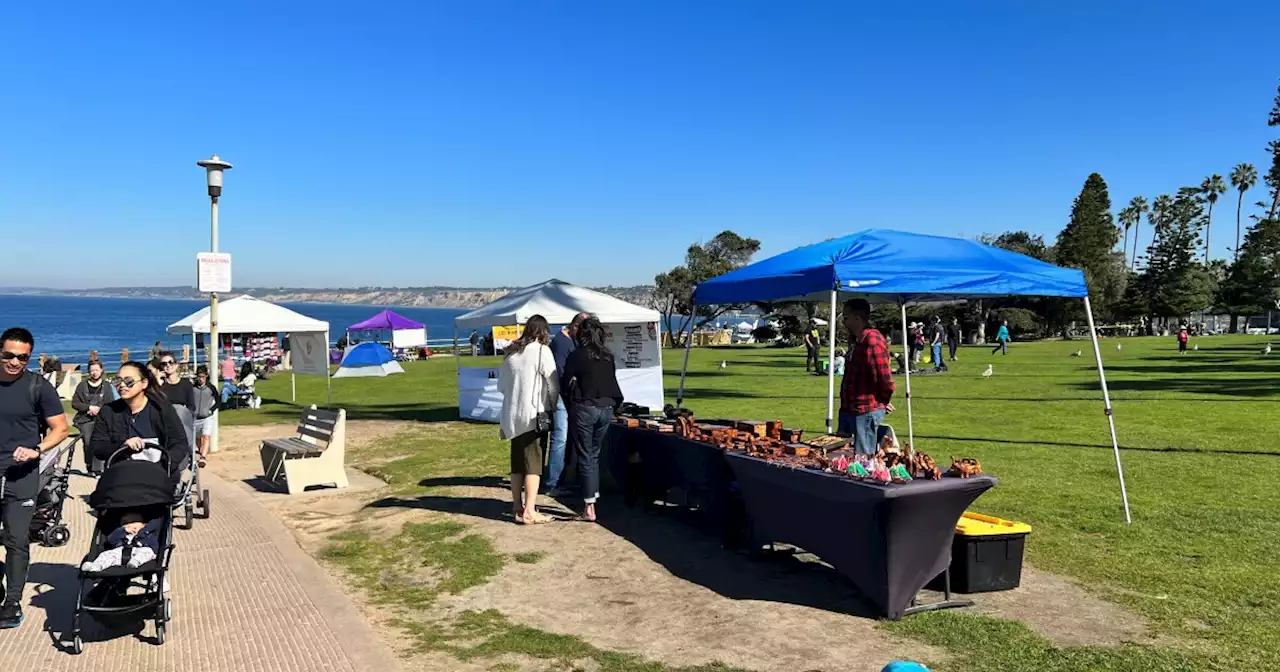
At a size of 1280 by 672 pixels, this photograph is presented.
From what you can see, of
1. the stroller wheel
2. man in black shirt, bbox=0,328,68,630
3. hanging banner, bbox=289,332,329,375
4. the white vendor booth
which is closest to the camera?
man in black shirt, bbox=0,328,68,630

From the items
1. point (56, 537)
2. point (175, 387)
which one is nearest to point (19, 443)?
point (56, 537)

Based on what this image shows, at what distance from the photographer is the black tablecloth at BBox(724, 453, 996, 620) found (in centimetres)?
467

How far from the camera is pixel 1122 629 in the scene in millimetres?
4707

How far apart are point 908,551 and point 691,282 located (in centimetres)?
4636

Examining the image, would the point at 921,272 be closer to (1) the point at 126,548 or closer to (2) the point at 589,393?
(2) the point at 589,393

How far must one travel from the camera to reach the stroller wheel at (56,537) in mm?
6957

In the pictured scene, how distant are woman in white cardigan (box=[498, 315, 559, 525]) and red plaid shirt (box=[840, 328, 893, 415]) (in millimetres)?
2415

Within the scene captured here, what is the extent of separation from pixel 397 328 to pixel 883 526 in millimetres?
33837

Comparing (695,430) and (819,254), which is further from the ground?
(819,254)

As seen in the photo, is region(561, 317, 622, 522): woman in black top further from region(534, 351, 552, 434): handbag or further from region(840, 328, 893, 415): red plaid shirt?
region(840, 328, 893, 415): red plaid shirt

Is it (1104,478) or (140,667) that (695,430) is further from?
(1104,478)

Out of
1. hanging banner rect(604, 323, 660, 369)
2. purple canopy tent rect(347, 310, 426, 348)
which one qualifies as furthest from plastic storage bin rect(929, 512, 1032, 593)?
purple canopy tent rect(347, 310, 426, 348)

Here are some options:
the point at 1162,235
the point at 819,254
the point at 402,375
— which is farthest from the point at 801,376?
the point at 1162,235

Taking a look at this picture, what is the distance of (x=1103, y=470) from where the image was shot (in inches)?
372
